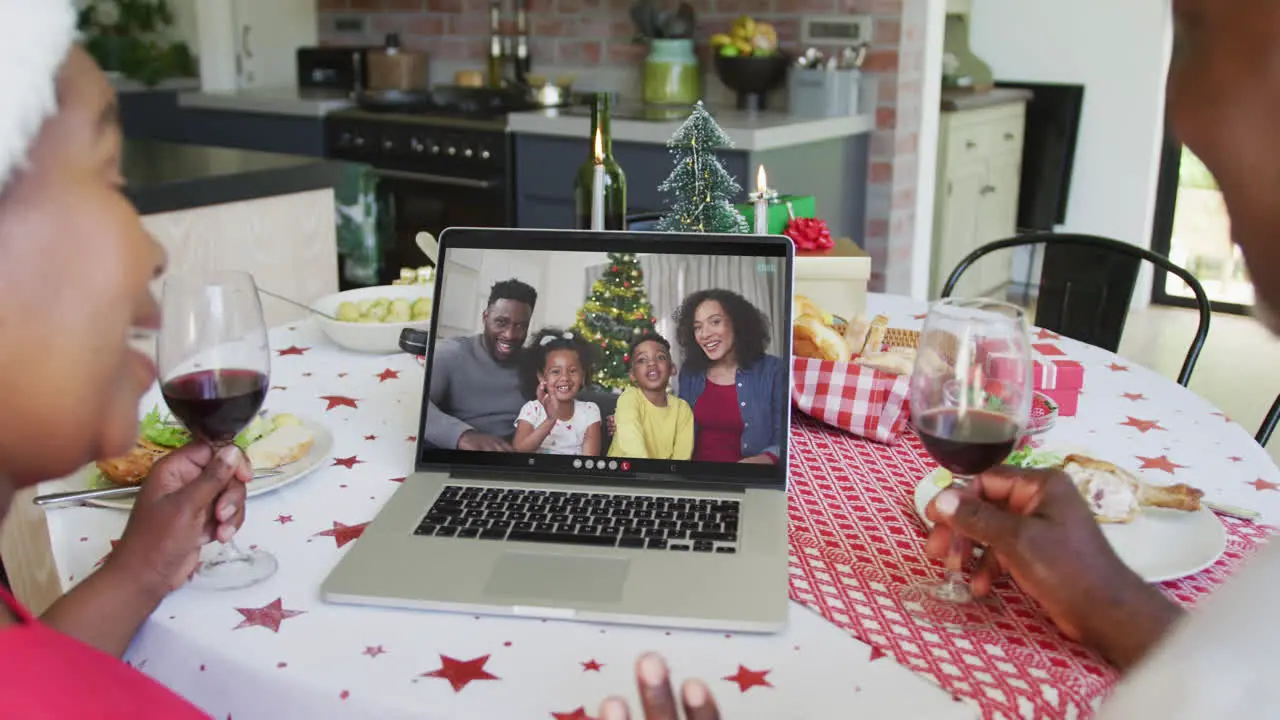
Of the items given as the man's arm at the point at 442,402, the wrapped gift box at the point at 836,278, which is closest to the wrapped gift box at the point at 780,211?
the wrapped gift box at the point at 836,278

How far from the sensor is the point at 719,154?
325 cm

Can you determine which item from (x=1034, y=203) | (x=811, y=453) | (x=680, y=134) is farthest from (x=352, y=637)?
(x=1034, y=203)

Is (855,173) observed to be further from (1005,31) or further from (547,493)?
(547,493)

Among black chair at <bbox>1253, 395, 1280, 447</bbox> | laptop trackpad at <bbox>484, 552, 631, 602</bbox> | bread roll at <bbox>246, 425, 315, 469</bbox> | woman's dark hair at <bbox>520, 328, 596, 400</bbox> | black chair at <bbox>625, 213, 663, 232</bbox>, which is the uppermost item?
black chair at <bbox>625, 213, 663, 232</bbox>

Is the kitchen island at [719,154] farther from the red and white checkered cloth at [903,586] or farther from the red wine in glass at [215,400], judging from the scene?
the red wine in glass at [215,400]

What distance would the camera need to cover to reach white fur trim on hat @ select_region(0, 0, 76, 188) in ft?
1.89

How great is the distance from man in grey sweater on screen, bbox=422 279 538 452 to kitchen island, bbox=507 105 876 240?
79.0 inches

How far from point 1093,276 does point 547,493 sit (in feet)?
4.66

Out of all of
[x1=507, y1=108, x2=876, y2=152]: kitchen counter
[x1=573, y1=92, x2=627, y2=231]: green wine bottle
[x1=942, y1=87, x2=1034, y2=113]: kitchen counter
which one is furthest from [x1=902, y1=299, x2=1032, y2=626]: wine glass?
[x1=942, y1=87, x2=1034, y2=113]: kitchen counter

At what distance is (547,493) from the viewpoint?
111cm

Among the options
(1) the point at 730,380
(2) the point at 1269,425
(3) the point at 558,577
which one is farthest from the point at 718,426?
(2) the point at 1269,425

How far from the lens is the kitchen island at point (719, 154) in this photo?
323cm

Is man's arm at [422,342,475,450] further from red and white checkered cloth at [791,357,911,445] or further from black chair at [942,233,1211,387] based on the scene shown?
black chair at [942,233,1211,387]

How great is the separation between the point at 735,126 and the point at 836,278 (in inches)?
65.4
